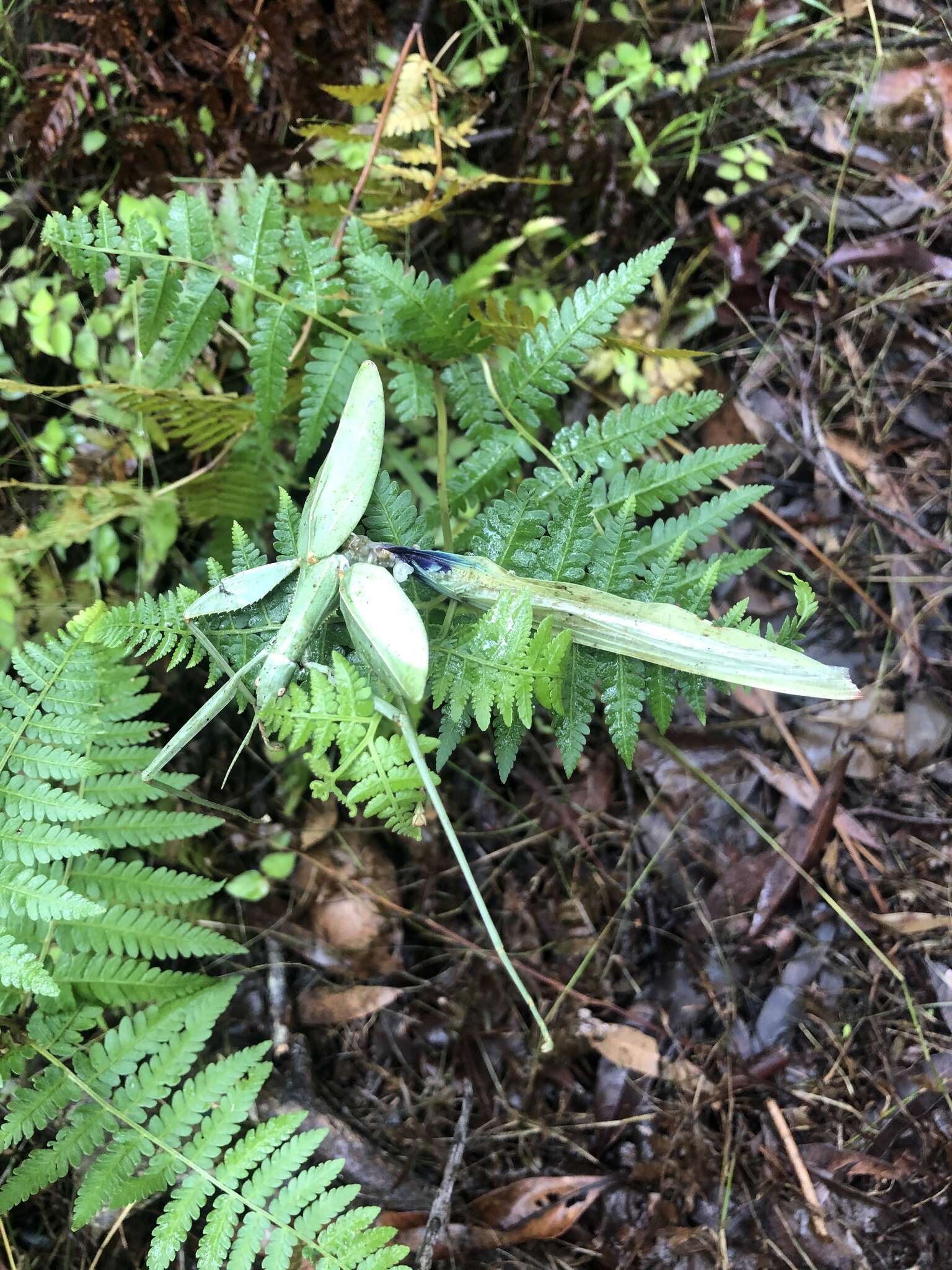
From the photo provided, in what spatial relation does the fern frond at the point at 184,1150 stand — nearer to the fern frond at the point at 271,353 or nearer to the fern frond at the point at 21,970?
the fern frond at the point at 21,970

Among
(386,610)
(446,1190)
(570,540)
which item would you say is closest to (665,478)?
(570,540)

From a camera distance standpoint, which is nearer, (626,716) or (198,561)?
(626,716)

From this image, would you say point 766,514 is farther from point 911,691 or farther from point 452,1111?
point 452,1111

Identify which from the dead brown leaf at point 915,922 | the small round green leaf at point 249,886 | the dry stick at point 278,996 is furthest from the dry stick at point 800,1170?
the small round green leaf at point 249,886

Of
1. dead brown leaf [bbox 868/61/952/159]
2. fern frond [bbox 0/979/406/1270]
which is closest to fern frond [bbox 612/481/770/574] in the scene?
fern frond [bbox 0/979/406/1270]

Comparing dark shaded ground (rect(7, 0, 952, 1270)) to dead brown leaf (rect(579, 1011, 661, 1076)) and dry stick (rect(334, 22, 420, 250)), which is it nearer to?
dead brown leaf (rect(579, 1011, 661, 1076))

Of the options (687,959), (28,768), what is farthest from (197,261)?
(687,959)

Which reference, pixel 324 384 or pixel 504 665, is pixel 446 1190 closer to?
pixel 504 665
